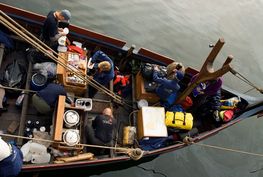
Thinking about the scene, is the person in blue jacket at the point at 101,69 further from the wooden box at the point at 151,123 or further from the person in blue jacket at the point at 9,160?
the person in blue jacket at the point at 9,160

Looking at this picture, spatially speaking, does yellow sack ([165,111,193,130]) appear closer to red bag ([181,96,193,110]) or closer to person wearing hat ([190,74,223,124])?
red bag ([181,96,193,110])

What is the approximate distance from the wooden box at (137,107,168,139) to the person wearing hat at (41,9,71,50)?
2.66 meters

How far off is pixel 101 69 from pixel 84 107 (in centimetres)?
95

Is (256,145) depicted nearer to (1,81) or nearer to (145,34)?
(145,34)

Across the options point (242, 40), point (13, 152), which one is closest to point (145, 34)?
point (242, 40)

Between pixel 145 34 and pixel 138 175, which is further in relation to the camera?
pixel 145 34

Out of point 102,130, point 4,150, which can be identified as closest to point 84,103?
point 102,130

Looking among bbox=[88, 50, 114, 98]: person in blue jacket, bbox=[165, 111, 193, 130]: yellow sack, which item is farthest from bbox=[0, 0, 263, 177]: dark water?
bbox=[88, 50, 114, 98]: person in blue jacket

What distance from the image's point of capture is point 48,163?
709 cm

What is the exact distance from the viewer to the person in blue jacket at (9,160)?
5.57m

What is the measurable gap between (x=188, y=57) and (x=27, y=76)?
23.3 ft

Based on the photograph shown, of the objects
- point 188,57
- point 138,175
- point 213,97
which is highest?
point 188,57

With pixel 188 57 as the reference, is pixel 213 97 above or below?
below

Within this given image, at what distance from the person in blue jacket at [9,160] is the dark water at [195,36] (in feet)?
11.3
